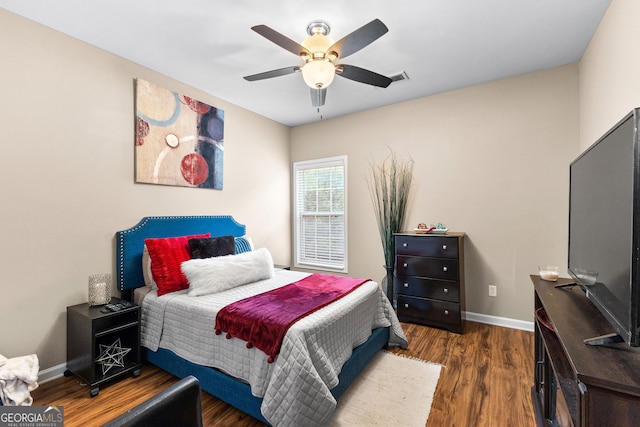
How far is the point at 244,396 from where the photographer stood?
5.73 feet

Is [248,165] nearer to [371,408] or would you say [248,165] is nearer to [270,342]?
[270,342]

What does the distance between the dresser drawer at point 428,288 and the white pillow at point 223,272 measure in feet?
4.93

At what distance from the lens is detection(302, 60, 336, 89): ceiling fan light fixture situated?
1882 mm

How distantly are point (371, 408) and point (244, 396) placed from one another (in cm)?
82

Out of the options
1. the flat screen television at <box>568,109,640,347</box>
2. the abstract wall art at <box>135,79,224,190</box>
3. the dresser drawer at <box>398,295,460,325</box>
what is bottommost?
the dresser drawer at <box>398,295,460,325</box>

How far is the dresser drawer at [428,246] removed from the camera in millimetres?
2982

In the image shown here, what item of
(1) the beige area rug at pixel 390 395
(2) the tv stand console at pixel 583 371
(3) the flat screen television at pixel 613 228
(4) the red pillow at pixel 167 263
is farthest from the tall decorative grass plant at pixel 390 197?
(4) the red pillow at pixel 167 263

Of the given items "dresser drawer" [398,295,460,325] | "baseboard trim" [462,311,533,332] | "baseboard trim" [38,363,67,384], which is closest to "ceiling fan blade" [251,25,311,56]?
"dresser drawer" [398,295,460,325]

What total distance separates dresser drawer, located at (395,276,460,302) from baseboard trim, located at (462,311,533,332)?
1.42ft

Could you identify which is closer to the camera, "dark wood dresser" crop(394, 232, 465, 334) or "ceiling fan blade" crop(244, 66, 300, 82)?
"ceiling fan blade" crop(244, 66, 300, 82)

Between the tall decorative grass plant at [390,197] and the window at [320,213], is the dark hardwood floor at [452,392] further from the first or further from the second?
the window at [320,213]

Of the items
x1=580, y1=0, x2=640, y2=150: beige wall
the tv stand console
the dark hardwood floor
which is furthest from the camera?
the dark hardwood floor

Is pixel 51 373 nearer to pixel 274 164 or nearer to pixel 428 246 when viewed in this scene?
pixel 274 164

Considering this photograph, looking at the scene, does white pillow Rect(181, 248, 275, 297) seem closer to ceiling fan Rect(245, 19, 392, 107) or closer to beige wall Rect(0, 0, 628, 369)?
beige wall Rect(0, 0, 628, 369)
